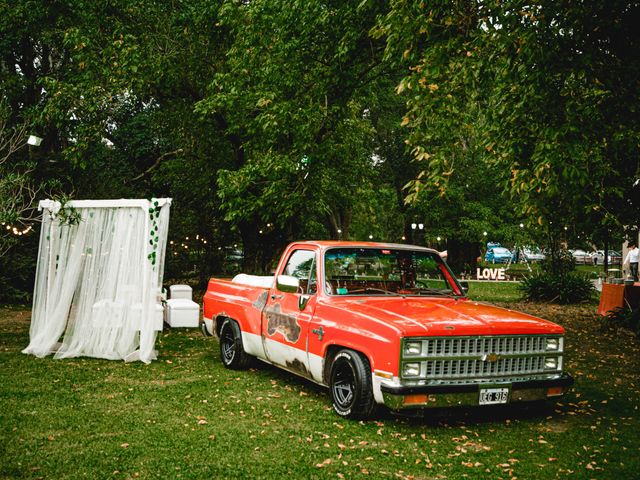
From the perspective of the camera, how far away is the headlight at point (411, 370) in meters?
6.05

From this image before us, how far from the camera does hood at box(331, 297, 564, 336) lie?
6176 mm

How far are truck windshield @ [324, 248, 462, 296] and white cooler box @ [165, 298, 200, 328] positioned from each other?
6.86m

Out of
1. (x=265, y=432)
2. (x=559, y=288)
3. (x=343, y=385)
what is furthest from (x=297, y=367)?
(x=559, y=288)

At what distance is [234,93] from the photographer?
1415cm

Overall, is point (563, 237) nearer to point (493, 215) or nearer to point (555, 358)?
point (493, 215)

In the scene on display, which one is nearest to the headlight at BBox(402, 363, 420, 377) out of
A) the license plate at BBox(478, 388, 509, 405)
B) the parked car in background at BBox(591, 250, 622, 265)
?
the license plate at BBox(478, 388, 509, 405)

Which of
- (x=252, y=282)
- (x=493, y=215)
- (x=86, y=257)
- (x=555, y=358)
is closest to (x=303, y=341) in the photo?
(x=252, y=282)

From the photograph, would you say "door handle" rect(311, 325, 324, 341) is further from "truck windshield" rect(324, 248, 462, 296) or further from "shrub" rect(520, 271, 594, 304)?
"shrub" rect(520, 271, 594, 304)

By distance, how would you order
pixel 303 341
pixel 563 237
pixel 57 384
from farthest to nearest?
pixel 563 237
pixel 57 384
pixel 303 341

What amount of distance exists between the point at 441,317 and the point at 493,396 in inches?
34.3

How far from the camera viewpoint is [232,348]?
9.26 meters

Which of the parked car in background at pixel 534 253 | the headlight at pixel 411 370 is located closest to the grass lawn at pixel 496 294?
the parked car in background at pixel 534 253

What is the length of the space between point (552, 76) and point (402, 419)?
4877mm

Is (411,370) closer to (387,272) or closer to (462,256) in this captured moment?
(387,272)
